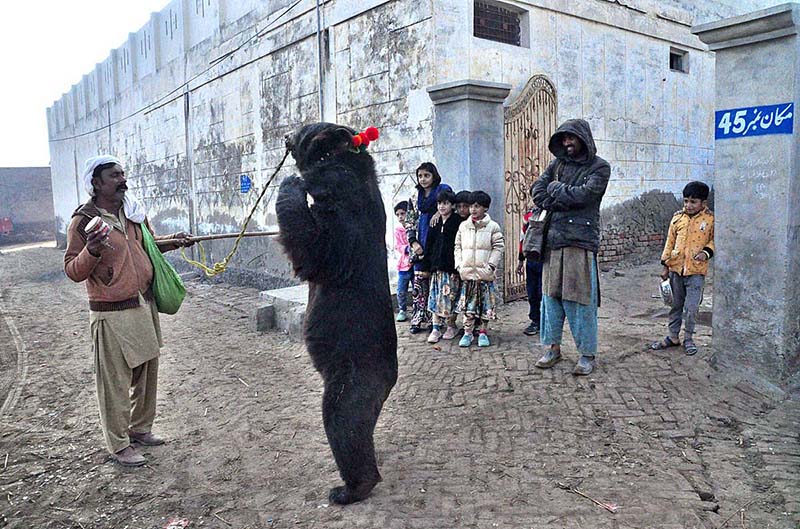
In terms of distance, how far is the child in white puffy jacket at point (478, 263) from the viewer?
5.71 m

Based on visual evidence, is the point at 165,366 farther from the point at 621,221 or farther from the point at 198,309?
the point at 621,221

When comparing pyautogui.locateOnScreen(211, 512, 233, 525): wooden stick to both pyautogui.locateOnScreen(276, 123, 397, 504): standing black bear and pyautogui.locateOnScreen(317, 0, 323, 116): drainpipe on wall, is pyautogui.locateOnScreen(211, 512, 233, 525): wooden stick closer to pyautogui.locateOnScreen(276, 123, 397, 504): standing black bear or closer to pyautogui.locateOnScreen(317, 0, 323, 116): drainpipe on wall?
pyautogui.locateOnScreen(276, 123, 397, 504): standing black bear

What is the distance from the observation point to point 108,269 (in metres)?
3.56

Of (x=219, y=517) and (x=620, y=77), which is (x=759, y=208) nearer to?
(x=219, y=517)

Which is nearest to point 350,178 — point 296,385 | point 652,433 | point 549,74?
point 652,433

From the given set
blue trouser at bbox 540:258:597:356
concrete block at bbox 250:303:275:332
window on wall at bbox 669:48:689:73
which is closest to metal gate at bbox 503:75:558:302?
blue trouser at bbox 540:258:597:356

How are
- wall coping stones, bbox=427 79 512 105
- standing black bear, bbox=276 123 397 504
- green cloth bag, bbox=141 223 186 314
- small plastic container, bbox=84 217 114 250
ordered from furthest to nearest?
1. wall coping stones, bbox=427 79 512 105
2. green cloth bag, bbox=141 223 186 314
3. small plastic container, bbox=84 217 114 250
4. standing black bear, bbox=276 123 397 504

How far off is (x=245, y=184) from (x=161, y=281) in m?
8.32

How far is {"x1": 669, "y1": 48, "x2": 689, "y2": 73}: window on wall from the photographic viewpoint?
10.9 metres

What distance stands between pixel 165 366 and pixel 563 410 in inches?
165

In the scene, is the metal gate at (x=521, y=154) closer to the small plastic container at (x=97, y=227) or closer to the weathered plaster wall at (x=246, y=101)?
the weathered plaster wall at (x=246, y=101)

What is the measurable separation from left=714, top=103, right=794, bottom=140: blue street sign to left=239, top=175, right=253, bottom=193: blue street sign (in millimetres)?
8924

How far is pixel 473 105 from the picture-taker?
6891 mm

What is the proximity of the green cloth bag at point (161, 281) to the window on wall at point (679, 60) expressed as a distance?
10.1 metres
